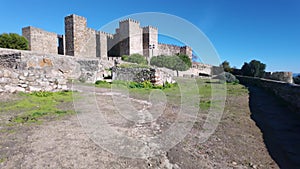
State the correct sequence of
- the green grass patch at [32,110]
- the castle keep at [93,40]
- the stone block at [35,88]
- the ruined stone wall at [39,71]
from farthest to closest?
the castle keep at [93,40], the stone block at [35,88], the ruined stone wall at [39,71], the green grass patch at [32,110]

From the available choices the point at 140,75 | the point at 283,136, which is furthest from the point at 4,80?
the point at 283,136

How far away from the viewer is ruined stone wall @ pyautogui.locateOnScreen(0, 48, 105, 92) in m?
5.59

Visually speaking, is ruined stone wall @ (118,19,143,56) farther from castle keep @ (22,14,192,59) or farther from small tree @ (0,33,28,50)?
small tree @ (0,33,28,50)

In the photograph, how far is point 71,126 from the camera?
3326mm

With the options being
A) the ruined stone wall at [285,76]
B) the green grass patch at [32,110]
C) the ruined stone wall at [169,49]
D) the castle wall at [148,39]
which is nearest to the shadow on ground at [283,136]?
the green grass patch at [32,110]

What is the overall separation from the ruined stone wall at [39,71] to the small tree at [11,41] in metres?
8.67

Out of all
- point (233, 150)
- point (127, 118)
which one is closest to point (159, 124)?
point (127, 118)

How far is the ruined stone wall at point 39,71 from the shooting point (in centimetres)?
559

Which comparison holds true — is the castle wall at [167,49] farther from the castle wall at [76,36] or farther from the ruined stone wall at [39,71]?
the ruined stone wall at [39,71]

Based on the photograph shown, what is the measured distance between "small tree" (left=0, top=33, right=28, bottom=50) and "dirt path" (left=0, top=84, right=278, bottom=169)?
1903cm

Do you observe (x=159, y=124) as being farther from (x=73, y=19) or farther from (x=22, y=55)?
(x=73, y=19)

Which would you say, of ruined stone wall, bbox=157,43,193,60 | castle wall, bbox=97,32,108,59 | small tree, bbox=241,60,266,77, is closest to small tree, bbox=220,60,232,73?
small tree, bbox=241,60,266,77

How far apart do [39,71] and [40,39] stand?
1747cm

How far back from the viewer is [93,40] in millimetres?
25125
